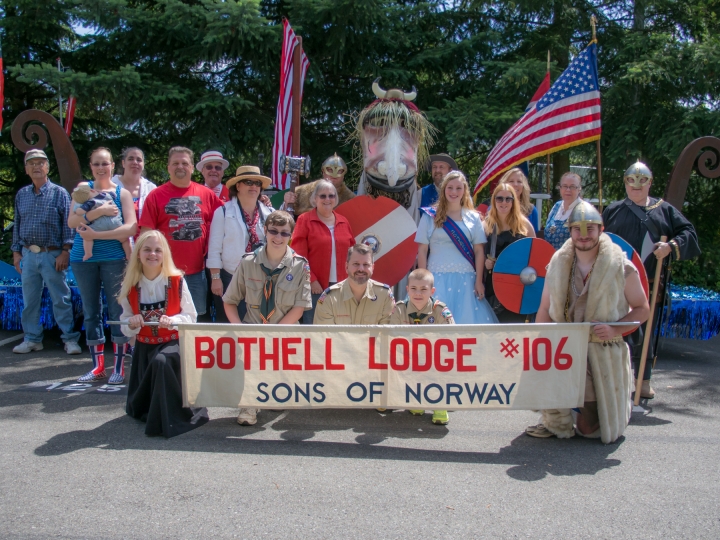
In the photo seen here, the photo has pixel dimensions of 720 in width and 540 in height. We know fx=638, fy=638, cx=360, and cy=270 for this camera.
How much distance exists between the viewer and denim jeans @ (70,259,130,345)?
518cm

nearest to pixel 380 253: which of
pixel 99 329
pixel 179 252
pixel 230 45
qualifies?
pixel 179 252

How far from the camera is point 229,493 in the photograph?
3072mm

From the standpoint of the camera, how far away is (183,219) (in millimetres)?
4957

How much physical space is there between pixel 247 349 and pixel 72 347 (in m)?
3.17

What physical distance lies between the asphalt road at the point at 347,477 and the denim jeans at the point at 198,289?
3.12ft

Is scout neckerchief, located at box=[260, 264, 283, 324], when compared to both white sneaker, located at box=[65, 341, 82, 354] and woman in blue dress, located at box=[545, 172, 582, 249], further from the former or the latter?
white sneaker, located at box=[65, 341, 82, 354]

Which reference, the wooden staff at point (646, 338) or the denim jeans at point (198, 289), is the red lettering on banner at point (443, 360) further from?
the denim jeans at point (198, 289)

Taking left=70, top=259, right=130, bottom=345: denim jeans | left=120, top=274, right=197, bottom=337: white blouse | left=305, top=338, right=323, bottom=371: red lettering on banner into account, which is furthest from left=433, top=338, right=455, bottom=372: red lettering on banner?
left=70, top=259, right=130, bottom=345: denim jeans

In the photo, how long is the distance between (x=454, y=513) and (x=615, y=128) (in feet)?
21.7

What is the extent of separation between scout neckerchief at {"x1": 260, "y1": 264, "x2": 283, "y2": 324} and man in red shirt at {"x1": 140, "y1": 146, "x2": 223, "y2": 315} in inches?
37.2

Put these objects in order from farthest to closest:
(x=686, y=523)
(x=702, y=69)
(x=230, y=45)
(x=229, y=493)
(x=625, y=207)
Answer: (x=230, y=45) < (x=702, y=69) < (x=625, y=207) < (x=229, y=493) < (x=686, y=523)

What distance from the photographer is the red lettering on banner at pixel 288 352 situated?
382 cm

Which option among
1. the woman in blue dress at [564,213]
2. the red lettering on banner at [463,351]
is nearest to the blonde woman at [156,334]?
the red lettering on banner at [463,351]

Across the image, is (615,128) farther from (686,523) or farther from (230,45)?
(686,523)
